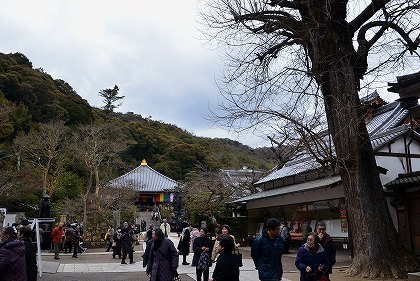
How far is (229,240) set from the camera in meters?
5.62

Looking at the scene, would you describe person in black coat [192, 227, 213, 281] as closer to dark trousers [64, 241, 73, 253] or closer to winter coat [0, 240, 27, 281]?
winter coat [0, 240, 27, 281]

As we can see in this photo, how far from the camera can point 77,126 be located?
44.3 meters

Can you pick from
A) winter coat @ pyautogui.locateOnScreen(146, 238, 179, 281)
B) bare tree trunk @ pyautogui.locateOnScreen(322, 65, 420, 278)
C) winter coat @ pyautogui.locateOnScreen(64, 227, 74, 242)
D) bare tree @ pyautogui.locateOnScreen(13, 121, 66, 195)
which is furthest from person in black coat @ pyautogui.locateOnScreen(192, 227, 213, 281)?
bare tree @ pyautogui.locateOnScreen(13, 121, 66, 195)

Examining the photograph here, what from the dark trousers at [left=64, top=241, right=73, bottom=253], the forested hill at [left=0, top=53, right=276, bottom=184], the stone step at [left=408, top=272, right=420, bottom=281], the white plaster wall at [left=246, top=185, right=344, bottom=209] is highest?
the forested hill at [left=0, top=53, right=276, bottom=184]

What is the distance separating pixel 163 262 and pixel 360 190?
6049 millimetres

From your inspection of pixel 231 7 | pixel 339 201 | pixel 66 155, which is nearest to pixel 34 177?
pixel 66 155

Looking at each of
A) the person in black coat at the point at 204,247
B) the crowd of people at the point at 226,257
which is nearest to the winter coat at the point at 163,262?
the crowd of people at the point at 226,257

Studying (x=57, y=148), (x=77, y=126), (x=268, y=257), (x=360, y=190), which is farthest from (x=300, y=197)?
(x=77, y=126)

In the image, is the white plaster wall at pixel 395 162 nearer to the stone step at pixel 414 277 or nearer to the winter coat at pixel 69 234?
the stone step at pixel 414 277

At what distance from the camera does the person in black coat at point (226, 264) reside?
5426 millimetres

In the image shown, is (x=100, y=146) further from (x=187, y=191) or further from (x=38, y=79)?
(x=38, y=79)

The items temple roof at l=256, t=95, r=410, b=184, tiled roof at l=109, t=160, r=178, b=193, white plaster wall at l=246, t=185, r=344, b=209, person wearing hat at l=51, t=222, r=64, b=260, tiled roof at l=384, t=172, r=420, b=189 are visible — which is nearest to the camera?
tiled roof at l=384, t=172, r=420, b=189

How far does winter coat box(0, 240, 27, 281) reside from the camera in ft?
17.2

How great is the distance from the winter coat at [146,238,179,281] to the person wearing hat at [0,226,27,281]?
2092mm
